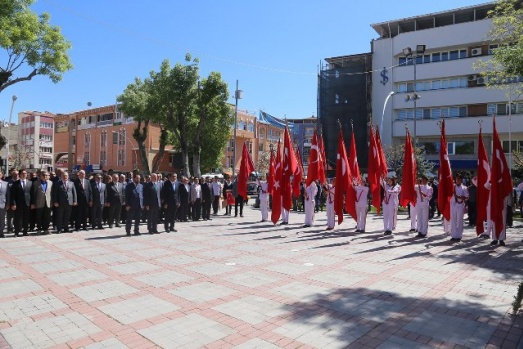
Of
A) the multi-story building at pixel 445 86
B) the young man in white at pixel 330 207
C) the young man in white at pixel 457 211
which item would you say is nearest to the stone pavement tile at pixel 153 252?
the young man in white at pixel 330 207

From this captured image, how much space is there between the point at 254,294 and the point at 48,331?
9.53 feet

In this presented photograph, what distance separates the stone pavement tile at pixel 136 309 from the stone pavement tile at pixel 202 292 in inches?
16.1

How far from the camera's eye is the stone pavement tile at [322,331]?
4.79 m

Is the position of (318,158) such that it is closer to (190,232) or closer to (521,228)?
(190,232)

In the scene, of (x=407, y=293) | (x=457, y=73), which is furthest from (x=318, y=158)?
(x=457, y=73)

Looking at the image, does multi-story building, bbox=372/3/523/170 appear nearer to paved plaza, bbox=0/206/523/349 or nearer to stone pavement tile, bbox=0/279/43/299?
paved plaza, bbox=0/206/523/349

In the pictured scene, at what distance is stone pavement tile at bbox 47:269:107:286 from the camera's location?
722 cm

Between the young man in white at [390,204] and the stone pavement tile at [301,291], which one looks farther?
the young man in white at [390,204]

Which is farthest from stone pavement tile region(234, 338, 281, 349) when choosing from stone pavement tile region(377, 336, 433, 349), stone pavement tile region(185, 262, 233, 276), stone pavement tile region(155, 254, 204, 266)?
stone pavement tile region(155, 254, 204, 266)

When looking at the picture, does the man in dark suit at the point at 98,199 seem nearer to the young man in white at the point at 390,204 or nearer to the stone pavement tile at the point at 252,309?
the stone pavement tile at the point at 252,309

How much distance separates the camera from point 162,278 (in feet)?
24.8

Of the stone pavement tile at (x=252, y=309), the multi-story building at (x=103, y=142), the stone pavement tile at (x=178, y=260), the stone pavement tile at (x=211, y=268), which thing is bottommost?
the stone pavement tile at (x=252, y=309)

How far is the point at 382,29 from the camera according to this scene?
1933 inches

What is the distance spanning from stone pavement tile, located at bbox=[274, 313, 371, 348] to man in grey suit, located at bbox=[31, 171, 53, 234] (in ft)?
33.5
